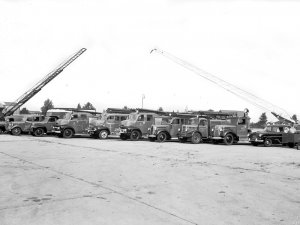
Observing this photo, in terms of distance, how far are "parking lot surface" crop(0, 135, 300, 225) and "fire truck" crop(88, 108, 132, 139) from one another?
1248cm

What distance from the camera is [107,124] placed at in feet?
76.7

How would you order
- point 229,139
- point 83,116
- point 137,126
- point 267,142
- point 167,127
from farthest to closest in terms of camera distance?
point 83,116
point 137,126
point 167,127
point 229,139
point 267,142

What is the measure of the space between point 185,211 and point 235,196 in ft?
5.06

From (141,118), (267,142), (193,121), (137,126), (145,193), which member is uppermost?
(141,118)

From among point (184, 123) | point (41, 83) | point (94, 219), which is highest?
point (41, 83)

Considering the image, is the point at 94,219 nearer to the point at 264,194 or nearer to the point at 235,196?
the point at 235,196

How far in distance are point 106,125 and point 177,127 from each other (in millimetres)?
5390

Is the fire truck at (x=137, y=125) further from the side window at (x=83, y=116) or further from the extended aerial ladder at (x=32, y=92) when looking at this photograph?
the extended aerial ladder at (x=32, y=92)

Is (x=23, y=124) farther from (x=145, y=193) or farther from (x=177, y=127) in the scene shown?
(x=145, y=193)

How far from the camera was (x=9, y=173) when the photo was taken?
826 cm

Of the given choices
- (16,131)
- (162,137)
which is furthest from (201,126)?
(16,131)

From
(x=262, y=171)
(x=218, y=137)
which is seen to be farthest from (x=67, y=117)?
(x=262, y=171)

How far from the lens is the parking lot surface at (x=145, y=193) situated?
481 centimetres

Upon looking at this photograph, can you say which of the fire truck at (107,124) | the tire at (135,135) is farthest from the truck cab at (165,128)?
the fire truck at (107,124)
